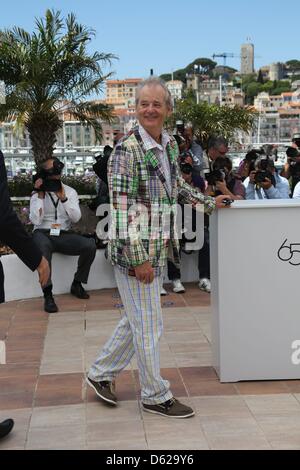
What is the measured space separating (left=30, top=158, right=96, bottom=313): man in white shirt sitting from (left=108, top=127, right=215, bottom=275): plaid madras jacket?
11.0ft

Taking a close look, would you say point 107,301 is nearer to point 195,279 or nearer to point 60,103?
point 195,279

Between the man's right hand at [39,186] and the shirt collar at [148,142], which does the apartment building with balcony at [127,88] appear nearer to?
the shirt collar at [148,142]

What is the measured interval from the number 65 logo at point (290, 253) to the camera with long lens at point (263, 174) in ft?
8.34

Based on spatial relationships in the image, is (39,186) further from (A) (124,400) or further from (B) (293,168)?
(A) (124,400)

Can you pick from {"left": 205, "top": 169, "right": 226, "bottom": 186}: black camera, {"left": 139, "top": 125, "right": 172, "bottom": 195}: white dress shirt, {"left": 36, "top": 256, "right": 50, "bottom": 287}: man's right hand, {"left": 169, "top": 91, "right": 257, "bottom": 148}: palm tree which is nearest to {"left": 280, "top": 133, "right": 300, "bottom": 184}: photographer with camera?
{"left": 205, "top": 169, "right": 226, "bottom": 186}: black camera

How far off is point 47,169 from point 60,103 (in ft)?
13.0

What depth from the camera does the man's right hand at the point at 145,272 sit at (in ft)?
12.0

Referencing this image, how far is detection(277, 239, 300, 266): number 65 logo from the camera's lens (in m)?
4.32

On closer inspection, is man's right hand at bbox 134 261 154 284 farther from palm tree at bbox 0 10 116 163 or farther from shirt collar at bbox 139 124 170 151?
palm tree at bbox 0 10 116 163

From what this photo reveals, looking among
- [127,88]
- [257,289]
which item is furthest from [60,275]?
[127,88]

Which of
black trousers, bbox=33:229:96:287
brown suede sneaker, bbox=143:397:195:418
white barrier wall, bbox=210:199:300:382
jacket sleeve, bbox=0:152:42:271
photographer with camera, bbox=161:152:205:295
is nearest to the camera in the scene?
jacket sleeve, bbox=0:152:42:271

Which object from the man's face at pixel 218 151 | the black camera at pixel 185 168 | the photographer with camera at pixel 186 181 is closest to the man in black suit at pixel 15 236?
the photographer with camera at pixel 186 181

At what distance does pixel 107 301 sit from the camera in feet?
23.3

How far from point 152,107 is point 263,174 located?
10.9 feet
